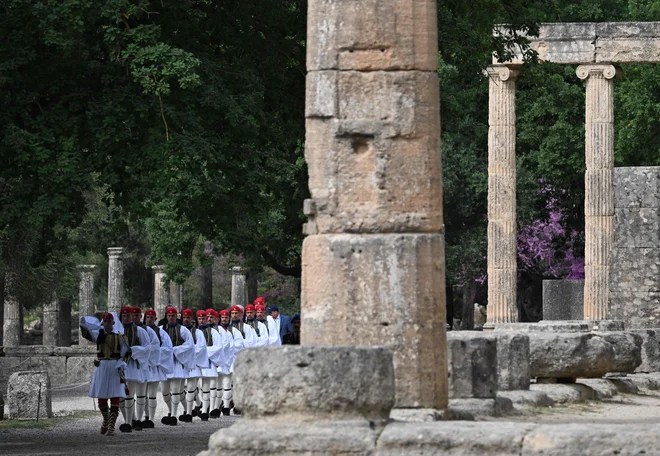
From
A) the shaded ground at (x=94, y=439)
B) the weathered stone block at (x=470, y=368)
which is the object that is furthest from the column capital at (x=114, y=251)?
the weathered stone block at (x=470, y=368)

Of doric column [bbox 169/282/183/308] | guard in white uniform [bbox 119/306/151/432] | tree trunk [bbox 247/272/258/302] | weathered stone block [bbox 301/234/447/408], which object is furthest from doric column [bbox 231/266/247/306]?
weathered stone block [bbox 301/234/447/408]

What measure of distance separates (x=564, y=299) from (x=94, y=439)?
15169 mm

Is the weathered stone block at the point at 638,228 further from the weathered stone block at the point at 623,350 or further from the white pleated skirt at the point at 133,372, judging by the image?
the white pleated skirt at the point at 133,372

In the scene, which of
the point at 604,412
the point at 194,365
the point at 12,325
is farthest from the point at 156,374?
the point at 12,325

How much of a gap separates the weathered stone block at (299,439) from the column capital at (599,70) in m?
23.8

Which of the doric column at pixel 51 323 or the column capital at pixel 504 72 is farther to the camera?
the doric column at pixel 51 323

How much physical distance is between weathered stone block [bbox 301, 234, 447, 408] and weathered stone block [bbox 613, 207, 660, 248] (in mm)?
12706

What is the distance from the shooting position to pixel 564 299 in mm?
33375

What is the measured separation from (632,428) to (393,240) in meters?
2.95

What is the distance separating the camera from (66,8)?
685 inches

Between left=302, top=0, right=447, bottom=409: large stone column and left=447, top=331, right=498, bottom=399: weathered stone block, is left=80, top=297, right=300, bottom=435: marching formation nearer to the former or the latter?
left=447, top=331, right=498, bottom=399: weathered stone block

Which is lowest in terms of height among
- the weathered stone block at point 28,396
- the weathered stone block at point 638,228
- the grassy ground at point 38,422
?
the grassy ground at point 38,422

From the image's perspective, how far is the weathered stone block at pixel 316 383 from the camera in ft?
34.0

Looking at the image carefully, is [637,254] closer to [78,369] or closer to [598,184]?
[598,184]
